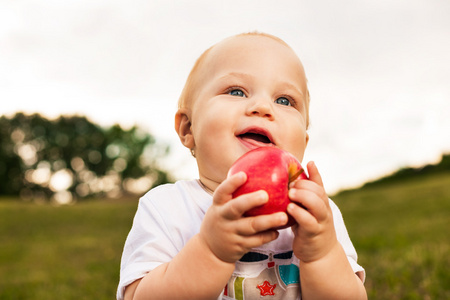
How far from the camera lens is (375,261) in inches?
203

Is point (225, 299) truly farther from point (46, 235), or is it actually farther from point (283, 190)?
point (46, 235)

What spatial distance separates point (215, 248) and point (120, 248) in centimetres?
812

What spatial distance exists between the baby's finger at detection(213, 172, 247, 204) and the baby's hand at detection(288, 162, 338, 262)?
0.64ft

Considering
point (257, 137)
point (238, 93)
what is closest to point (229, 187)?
point (257, 137)

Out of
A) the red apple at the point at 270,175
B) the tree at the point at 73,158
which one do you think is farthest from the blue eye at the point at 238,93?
the tree at the point at 73,158

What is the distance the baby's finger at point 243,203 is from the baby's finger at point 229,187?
0.04m

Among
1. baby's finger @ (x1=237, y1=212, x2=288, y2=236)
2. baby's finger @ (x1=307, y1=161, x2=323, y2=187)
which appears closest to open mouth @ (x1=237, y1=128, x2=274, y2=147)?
baby's finger @ (x1=307, y1=161, x2=323, y2=187)

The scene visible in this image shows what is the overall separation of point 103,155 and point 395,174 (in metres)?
27.7

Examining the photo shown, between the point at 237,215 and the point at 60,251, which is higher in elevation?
the point at 237,215

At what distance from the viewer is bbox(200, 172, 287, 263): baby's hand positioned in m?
1.62

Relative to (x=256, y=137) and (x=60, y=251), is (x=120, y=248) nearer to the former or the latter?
(x=60, y=251)

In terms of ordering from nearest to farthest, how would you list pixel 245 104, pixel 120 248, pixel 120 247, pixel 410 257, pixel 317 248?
pixel 317 248 → pixel 245 104 → pixel 410 257 → pixel 120 248 → pixel 120 247

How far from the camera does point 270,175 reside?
1742 mm

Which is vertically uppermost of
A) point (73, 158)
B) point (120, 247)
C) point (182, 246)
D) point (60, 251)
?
point (182, 246)
